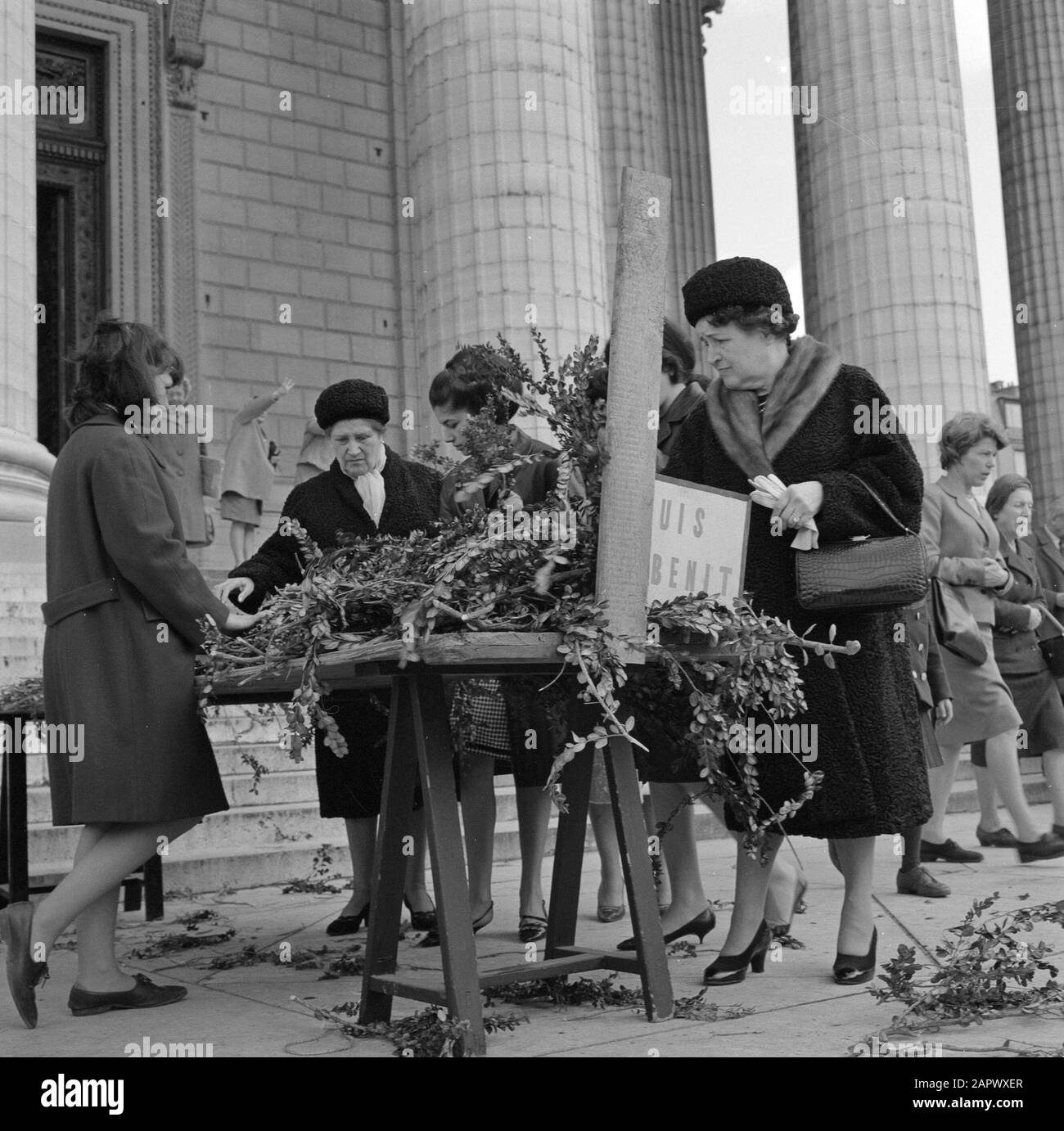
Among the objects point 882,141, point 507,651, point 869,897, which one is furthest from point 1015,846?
point 882,141

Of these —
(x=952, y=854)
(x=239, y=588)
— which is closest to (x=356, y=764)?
(x=239, y=588)

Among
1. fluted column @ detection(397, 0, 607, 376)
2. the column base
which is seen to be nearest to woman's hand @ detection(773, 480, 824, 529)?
the column base

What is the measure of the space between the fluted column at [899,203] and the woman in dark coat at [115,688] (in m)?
9.12

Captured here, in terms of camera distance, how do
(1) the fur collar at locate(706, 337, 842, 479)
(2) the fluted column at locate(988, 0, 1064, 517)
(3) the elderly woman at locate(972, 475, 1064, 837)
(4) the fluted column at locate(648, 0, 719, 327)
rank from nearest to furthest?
(1) the fur collar at locate(706, 337, 842, 479)
(3) the elderly woman at locate(972, 475, 1064, 837)
(4) the fluted column at locate(648, 0, 719, 327)
(2) the fluted column at locate(988, 0, 1064, 517)

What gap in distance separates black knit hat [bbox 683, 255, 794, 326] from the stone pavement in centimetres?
193

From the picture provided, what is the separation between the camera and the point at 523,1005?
3.95 m

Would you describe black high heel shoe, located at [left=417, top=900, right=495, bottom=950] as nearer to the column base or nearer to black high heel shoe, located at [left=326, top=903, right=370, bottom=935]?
black high heel shoe, located at [left=326, top=903, right=370, bottom=935]

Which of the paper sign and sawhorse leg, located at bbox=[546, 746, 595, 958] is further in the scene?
sawhorse leg, located at bbox=[546, 746, 595, 958]

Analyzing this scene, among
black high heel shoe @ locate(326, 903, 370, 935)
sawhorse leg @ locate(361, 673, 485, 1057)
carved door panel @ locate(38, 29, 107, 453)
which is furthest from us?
carved door panel @ locate(38, 29, 107, 453)

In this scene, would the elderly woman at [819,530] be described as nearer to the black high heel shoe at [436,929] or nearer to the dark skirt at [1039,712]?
the black high heel shoe at [436,929]

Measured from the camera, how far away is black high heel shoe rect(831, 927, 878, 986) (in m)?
4.13

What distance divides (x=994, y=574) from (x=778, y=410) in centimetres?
338
